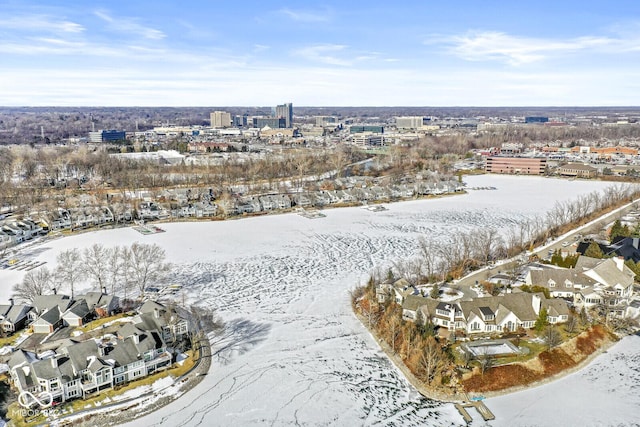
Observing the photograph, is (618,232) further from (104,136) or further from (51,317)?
(104,136)

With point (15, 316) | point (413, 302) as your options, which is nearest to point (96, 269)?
point (15, 316)

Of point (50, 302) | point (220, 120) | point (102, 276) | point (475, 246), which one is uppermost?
point (220, 120)

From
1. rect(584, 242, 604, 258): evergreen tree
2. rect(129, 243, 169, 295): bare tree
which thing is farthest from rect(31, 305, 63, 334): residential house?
rect(584, 242, 604, 258): evergreen tree

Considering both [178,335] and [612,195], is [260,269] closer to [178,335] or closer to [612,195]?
[178,335]

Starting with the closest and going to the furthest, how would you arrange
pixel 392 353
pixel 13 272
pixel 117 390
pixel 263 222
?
pixel 117 390 < pixel 392 353 < pixel 13 272 < pixel 263 222

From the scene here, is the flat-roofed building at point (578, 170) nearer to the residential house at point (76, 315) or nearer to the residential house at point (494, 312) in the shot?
the residential house at point (494, 312)

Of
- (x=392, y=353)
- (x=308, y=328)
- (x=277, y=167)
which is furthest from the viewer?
(x=277, y=167)

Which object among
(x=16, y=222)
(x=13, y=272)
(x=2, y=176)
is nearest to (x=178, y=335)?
(x=13, y=272)

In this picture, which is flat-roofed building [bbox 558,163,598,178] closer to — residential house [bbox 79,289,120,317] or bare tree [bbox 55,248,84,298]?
bare tree [bbox 55,248,84,298]
